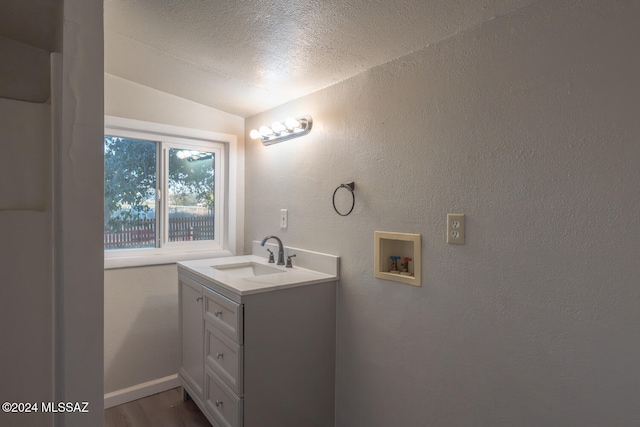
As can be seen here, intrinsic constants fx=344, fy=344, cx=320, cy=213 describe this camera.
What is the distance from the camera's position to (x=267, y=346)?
161cm

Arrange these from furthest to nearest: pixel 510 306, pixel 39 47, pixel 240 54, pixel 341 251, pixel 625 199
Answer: pixel 341 251, pixel 240 54, pixel 510 306, pixel 39 47, pixel 625 199

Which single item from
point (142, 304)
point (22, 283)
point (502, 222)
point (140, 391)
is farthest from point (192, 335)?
point (502, 222)

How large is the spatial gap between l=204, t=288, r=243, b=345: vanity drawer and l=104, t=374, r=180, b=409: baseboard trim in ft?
2.83

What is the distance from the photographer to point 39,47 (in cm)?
107

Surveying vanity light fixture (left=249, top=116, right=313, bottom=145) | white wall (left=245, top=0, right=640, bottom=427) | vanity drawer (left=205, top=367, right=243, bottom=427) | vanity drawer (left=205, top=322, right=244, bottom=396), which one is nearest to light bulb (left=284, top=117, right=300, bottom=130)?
vanity light fixture (left=249, top=116, right=313, bottom=145)

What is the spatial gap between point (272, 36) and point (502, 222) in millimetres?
1178

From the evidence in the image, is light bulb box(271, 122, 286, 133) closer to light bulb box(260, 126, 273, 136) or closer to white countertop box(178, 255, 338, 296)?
light bulb box(260, 126, 273, 136)

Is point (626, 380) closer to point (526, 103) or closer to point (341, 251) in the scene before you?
point (526, 103)

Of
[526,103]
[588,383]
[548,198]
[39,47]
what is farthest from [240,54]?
[588,383]

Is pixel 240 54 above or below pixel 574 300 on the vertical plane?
above

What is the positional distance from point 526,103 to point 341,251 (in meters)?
1.07

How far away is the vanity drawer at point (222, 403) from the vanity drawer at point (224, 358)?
37 mm

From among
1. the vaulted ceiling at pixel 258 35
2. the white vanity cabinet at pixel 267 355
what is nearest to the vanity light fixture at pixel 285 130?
the vaulted ceiling at pixel 258 35

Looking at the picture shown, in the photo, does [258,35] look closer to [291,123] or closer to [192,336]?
[291,123]
